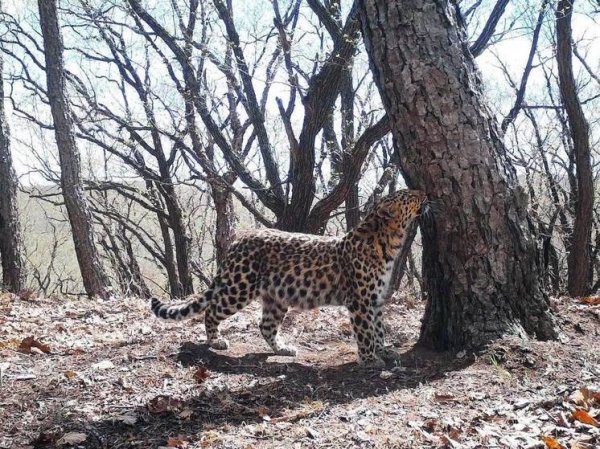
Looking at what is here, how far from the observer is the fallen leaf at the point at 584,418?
4418mm

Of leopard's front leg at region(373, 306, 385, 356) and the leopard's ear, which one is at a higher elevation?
the leopard's ear

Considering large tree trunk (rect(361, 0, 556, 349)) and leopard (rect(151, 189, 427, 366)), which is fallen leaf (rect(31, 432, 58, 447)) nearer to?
leopard (rect(151, 189, 427, 366))


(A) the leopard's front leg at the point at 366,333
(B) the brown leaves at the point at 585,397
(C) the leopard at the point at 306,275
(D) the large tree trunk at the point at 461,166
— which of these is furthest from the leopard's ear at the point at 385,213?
(B) the brown leaves at the point at 585,397

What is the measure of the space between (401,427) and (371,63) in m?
3.53

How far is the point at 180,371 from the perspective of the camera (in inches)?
255

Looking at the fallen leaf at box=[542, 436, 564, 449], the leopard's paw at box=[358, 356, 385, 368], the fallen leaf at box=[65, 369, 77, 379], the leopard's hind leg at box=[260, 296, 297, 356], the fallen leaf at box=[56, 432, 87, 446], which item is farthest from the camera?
the leopard's hind leg at box=[260, 296, 297, 356]

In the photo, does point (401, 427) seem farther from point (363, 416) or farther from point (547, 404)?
point (547, 404)

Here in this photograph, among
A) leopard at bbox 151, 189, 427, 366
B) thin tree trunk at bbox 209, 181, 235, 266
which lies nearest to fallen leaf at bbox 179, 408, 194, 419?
leopard at bbox 151, 189, 427, 366

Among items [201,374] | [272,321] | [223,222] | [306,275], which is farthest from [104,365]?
[223,222]

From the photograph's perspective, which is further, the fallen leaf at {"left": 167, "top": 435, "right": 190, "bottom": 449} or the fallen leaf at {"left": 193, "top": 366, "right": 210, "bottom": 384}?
the fallen leaf at {"left": 193, "top": 366, "right": 210, "bottom": 384}

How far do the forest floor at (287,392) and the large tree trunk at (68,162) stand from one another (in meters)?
3.43

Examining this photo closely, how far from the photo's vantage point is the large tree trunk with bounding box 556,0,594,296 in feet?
37.2

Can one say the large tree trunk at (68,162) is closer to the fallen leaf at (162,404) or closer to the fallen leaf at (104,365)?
the fallen leaf at (104,365)

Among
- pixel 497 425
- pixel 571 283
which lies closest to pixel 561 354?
pixel 497 425
